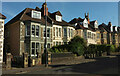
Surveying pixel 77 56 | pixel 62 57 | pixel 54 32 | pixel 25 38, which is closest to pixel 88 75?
pixel 62 57

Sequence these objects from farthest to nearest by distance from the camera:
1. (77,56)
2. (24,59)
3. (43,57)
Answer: (77,56), (43,57), (24,59)

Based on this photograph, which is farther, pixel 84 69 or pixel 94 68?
pixel 94 68

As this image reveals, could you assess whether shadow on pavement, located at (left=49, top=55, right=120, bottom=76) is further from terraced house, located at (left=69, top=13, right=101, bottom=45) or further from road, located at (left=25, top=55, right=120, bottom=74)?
terraced house, located at (left=69, top=13, right=101, bottom=45)

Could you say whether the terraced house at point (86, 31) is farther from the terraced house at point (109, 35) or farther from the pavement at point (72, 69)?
the pavement at point (72, 69)

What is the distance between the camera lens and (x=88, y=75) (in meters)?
9.19

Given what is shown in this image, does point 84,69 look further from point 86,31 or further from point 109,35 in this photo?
point 109,35

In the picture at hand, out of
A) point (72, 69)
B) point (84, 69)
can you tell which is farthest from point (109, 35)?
point (72, 69)

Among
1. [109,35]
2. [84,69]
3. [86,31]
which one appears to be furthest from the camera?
[109,35]

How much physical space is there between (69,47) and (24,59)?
1040 cm

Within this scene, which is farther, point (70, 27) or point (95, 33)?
point (95, 33)

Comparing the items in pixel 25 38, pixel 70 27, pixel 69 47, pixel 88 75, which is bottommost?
pixel 88 75

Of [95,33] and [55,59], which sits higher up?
[95,33]

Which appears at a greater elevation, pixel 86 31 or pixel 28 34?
pixel 86 31

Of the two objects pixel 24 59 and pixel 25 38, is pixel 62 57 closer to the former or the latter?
pixel 24 59
